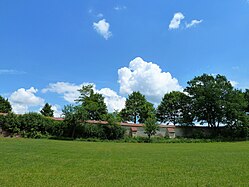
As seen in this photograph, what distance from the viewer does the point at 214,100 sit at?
161ft

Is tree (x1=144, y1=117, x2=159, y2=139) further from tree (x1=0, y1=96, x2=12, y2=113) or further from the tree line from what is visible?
tree (x1=0, y1=96, x2=12, y2=113)

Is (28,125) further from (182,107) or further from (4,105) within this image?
(182,107)

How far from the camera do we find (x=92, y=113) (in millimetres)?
58094

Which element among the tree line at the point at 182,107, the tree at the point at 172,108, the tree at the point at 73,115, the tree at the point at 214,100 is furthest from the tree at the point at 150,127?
the tree at the point at 172,108

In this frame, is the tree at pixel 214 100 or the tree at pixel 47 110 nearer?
the tree at pixel 214 100

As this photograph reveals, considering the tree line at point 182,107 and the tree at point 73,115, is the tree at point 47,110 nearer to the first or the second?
the tree line at point 182,107

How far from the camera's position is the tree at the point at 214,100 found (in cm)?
4728

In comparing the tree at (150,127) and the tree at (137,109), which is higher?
the tree at (137,109)

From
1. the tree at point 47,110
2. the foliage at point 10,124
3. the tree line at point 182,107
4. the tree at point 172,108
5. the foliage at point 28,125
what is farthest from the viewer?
the tree at point 47,110

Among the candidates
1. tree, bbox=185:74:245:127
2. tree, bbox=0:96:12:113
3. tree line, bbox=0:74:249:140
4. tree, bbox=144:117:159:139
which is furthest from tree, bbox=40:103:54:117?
tree, bbox=185:74:245:127

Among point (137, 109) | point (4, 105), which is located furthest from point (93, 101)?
point (4, 105)

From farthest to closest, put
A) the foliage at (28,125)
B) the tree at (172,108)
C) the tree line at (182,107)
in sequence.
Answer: the tree at (172,108), the tree line at (182,107), the foliage at (28,125)

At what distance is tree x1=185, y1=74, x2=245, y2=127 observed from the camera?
155 feet

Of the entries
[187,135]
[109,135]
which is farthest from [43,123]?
[187,135]
